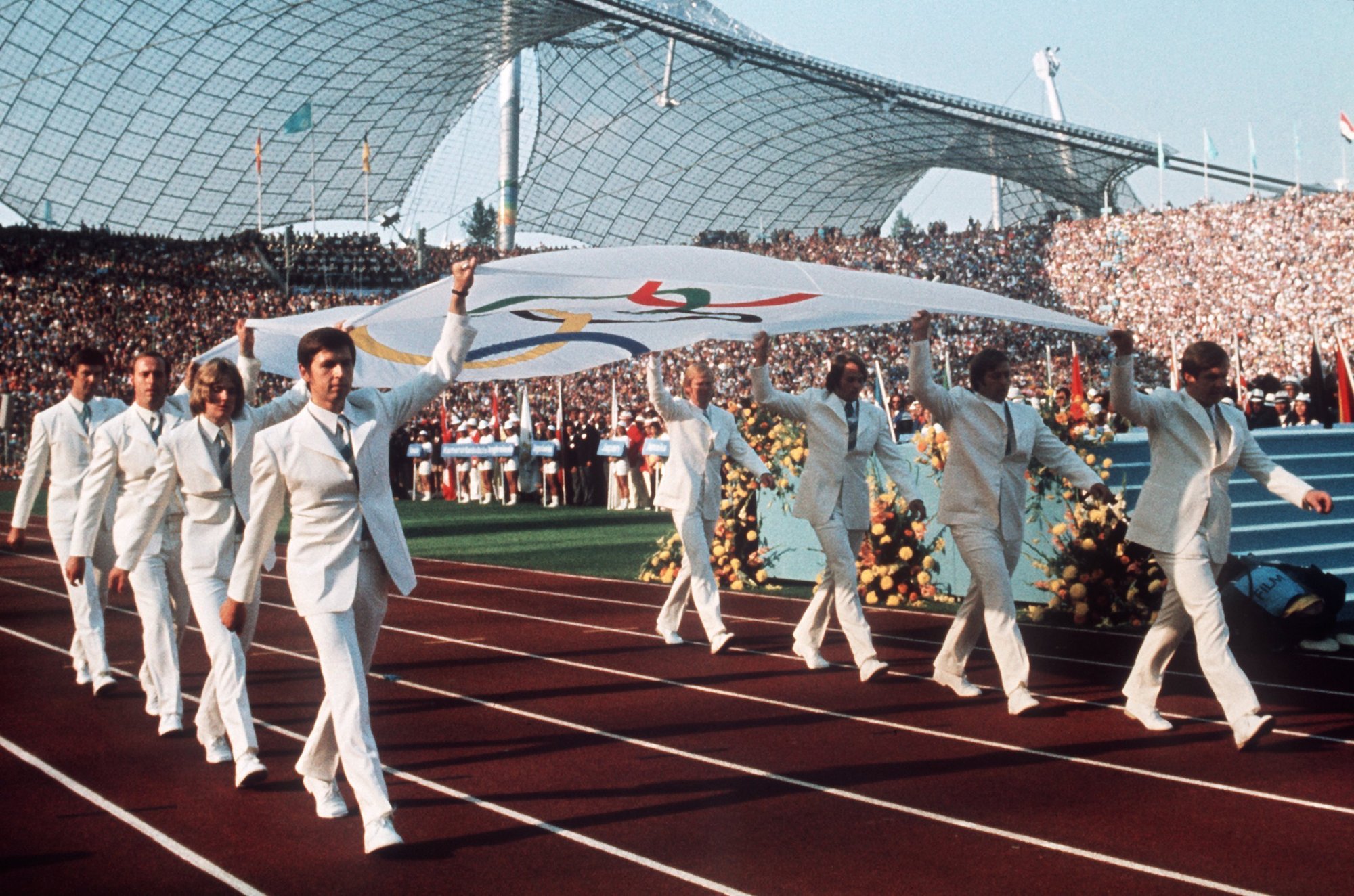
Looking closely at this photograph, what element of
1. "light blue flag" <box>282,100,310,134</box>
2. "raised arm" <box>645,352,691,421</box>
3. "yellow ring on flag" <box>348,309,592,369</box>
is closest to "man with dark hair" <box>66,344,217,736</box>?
"yellow ring on flag" <box>348,309,592,369</box>

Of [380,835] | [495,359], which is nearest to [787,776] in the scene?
[380,835]

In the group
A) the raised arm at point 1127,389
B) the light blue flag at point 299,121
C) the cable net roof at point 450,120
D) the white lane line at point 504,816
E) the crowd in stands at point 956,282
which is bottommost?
the white lane line at point 504,816

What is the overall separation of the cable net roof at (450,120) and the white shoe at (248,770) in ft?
111

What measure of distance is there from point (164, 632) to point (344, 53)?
42.1 metres

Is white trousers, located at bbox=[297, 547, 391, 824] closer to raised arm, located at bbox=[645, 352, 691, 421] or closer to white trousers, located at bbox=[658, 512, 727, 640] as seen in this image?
white trousers, located at bbox=[658, 512, 727, 640]

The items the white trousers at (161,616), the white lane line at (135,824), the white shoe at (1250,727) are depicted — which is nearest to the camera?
the white lane line at (135,824)

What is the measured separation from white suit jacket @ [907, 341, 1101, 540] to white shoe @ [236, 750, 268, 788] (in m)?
3.52

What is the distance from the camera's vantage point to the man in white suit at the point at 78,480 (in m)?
7.91

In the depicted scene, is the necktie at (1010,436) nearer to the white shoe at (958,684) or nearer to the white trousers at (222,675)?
the white shoe at (958,684)

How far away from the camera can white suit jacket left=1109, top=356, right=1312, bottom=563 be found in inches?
243

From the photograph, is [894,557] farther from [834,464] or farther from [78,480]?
[78,480]

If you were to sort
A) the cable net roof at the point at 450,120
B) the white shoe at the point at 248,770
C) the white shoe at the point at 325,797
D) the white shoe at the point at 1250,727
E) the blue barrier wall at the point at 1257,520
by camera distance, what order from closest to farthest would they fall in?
1. the white shoe at the point at 325,797
2. the white shoe at the point at 248,770
3. the white shoe at the point at 1250,727
4. the blue barrier wall at the point at 1257,520
5. the cable net roof at the point at 450,120

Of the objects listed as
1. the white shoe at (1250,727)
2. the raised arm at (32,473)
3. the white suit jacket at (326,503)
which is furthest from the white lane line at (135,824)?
the white shoe at (1250,727)

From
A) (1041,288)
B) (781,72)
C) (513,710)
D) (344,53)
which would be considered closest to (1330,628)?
(513,710)
